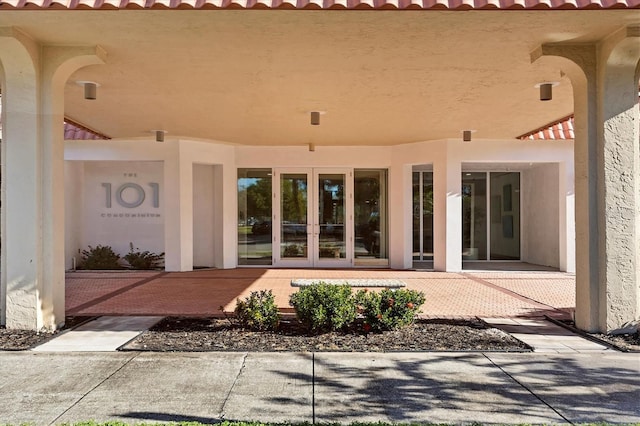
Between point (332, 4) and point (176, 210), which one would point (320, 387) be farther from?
point (176, 210)

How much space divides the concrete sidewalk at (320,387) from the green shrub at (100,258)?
8663 mm

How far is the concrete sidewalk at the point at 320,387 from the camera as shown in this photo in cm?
380

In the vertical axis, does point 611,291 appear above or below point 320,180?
below

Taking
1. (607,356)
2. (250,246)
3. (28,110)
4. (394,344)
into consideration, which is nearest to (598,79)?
(607,356)

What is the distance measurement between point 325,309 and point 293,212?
8412mm

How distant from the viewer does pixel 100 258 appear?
1366cm

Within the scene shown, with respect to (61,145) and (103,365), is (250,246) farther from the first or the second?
(103,365)

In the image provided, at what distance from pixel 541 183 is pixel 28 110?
44.8ft

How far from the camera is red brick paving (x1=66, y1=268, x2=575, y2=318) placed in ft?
26.6

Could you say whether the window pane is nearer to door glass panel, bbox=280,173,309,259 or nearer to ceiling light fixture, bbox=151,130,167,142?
door glass panel, bbox=280,173,309,259

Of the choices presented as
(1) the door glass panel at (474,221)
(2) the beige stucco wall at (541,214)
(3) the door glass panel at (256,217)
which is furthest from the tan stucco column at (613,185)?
(1) the door glass panel at (474,221)

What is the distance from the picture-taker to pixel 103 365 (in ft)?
16.4

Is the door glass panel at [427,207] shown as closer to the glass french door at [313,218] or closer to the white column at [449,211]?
the white column at [449,211]

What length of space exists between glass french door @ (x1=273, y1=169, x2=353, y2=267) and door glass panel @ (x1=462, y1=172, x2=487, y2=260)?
4184mm
